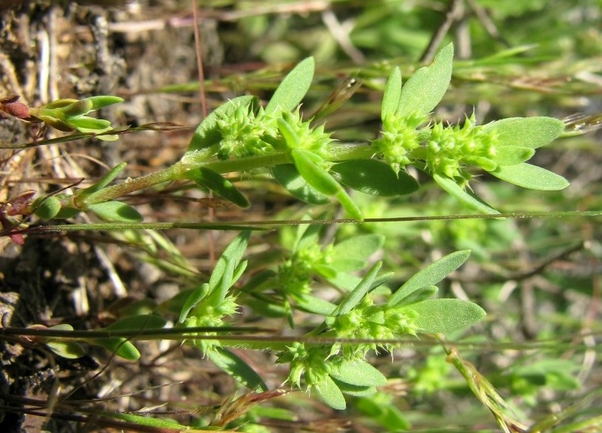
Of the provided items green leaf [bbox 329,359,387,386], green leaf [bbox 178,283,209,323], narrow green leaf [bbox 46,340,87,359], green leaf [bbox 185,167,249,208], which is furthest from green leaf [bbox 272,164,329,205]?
narrow green leaf [bbox 46,340,87,359]

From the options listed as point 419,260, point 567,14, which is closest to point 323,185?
point 419,260

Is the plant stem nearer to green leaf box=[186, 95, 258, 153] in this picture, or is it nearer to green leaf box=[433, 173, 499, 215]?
green leaf box=[186, 95, 258, 153]

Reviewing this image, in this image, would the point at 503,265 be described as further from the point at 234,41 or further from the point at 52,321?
the point at 52,321

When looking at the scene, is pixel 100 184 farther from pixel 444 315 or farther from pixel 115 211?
pixel 444 315

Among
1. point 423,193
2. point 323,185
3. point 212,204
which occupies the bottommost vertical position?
point 423,193

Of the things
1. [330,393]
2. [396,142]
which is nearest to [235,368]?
[330,393]

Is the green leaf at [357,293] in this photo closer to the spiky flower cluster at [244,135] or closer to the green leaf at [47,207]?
the spiky flower cluster at [244,135]
